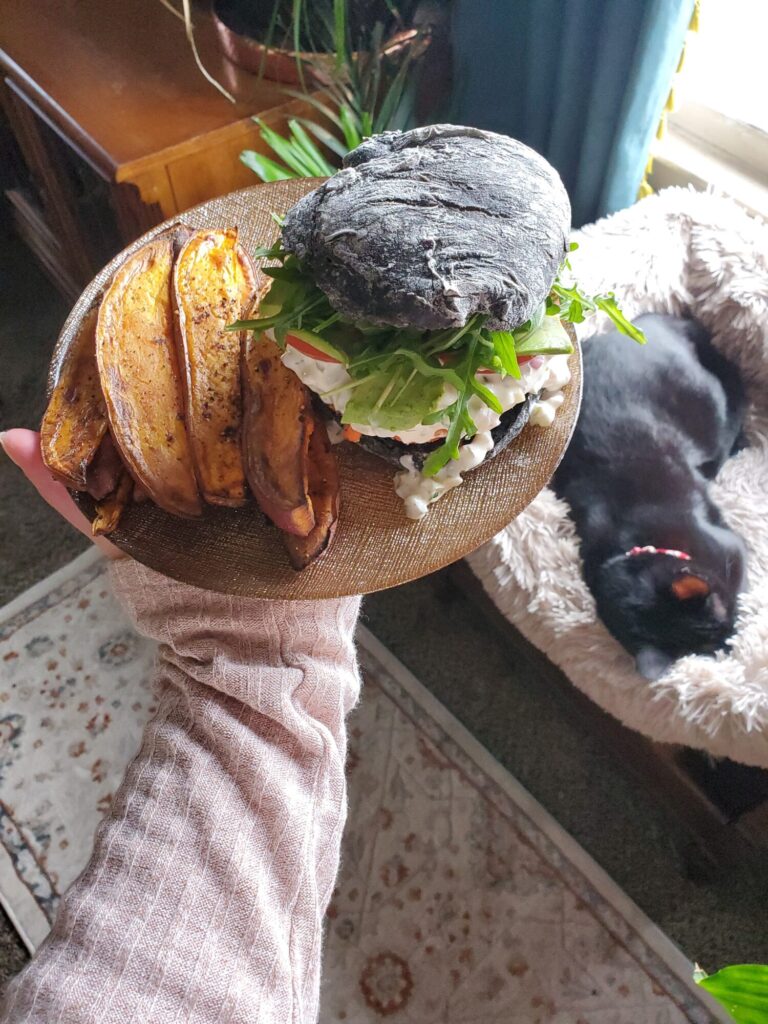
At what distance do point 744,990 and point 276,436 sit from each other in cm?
62

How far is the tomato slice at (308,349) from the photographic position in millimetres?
730

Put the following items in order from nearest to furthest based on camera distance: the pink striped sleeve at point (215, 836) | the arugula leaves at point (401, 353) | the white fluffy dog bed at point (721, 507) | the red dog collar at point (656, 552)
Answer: the pink striped sleeve at point (215, 836) < the arugula leaves at point (401, 353) < the white fluffy dog bed at point (721, 507) < the red dog collar at point (656, 552)

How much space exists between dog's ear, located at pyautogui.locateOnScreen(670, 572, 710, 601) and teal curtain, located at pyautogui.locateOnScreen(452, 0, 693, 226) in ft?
2.25

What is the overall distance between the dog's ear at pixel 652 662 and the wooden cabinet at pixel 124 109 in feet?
3.31

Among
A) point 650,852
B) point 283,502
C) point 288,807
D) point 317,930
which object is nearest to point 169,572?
point 283,502

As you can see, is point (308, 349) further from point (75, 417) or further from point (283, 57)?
point (283, 57)

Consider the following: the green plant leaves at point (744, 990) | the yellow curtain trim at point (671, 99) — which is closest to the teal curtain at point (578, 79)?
the yellow curtain trim at point (671, 99)

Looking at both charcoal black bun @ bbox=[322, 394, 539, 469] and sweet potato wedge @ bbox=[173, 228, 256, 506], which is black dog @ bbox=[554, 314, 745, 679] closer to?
charcoal black bun @ bbox=[322, 394, 539, 469]

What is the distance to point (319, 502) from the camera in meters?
0.77

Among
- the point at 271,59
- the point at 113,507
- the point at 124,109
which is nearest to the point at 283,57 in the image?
the point at 271,59

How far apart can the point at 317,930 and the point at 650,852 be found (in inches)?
33.3

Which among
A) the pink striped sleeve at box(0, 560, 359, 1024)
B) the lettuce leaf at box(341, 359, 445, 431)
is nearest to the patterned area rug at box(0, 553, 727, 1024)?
the pink striped sleeve at box(0, 560, 359, 1024)

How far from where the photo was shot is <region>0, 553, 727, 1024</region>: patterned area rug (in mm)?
1192

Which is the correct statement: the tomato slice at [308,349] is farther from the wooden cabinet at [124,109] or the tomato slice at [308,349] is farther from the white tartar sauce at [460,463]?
the wooden cabinet at [124,109]
